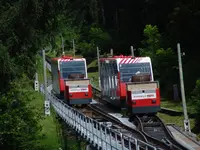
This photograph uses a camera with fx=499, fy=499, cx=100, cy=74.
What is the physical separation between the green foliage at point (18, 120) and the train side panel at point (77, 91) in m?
8.89

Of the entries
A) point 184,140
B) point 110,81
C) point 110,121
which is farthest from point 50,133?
point 184,140

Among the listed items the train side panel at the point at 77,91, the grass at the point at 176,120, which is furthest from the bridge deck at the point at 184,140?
the train side panel at the point at 77,91

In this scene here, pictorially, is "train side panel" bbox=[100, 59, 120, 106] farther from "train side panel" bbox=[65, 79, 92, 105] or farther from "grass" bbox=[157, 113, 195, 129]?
"grass" bbox=[157, 113, 195, 129]

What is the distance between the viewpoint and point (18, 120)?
77.8ft

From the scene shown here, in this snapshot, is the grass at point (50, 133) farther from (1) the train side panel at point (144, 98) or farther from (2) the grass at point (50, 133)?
(1) the train side panel at point (144, 98)

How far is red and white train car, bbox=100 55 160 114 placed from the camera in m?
26.7

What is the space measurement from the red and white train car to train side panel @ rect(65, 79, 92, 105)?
1.32 meters

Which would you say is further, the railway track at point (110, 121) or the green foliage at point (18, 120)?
the green foliage at point (18, 120)

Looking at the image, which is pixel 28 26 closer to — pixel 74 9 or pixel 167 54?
pixel 74 9

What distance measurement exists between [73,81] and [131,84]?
29.4 ft

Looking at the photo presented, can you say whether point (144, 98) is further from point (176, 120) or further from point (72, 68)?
point (72, 68)

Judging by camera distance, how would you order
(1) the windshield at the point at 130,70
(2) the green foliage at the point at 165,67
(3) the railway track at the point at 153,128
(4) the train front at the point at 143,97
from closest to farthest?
(3) the railway track at the point at 153,128 < (4) the train front at the point at 143,97 < (1) the windshield at the point at 130,70 < (2) the green foliage at the point at 165,67

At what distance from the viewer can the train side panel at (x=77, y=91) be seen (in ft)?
115

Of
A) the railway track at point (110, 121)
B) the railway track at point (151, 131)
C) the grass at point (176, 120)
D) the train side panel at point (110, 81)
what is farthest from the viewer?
the train side panel at point (110, 81)
